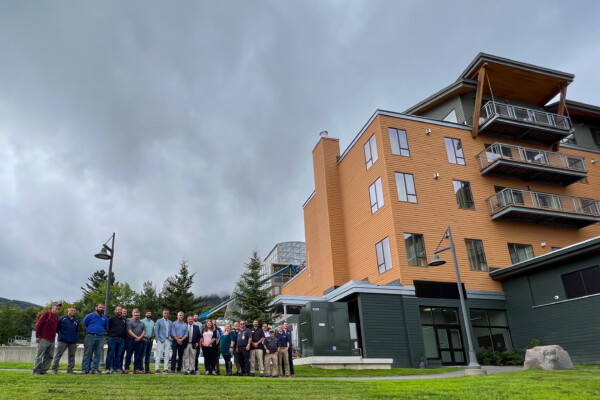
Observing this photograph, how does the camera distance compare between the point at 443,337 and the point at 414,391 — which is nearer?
the point at 414,391

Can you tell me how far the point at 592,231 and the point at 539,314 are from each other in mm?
9959

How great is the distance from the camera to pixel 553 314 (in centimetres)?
2138

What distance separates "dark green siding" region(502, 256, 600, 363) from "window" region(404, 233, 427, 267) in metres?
5.13

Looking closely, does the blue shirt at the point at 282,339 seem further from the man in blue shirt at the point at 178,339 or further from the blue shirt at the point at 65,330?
the blue shirt at the point at 65,330

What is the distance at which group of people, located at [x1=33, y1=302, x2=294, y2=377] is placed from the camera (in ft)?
38.6

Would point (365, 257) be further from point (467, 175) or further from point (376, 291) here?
point (467, 175)

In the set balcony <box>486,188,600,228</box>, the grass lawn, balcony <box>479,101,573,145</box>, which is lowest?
the grass lawn

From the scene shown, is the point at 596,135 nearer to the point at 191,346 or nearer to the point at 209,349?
the point at 209,349

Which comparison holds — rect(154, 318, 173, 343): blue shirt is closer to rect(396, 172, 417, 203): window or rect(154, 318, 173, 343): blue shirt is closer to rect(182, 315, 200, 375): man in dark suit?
rect(182, 315, 200, 375): man in dark suit

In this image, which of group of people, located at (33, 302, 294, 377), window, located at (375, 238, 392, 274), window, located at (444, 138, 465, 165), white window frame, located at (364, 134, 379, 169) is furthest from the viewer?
window, located at (444, 138, 465, 165)

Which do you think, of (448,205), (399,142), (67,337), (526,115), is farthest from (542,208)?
(67,337)

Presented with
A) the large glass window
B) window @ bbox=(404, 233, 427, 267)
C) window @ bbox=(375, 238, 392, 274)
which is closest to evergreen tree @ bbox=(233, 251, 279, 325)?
window @ bbox=(375, 238, 392, 274)

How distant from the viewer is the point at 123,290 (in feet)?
151

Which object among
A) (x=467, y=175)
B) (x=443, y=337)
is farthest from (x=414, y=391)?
Answer: (x=467, y=175)
